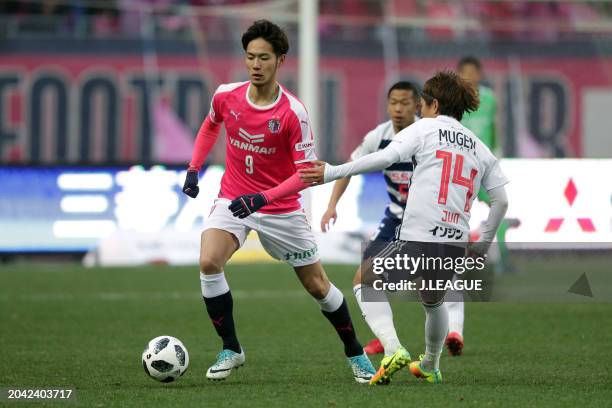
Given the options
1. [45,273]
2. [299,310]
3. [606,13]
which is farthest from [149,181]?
[606,13]

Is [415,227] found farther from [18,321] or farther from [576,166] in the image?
[576,166]

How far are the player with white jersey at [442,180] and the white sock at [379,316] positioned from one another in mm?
444

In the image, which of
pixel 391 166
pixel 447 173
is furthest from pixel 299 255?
pixel 391 166

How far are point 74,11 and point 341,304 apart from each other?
48.8 ft

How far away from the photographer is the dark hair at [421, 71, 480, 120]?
6.62m

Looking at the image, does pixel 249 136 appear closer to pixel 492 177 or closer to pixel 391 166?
pixel 492 177

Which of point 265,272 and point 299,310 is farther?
point 265,272

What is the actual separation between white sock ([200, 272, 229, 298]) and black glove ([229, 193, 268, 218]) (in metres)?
0.67

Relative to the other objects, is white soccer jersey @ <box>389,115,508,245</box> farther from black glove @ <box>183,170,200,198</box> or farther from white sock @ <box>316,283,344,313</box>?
black glove @ <box>183,170,200,198</box>

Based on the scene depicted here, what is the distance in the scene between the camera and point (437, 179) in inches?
254

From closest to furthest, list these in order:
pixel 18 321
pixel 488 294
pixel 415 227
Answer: pixel 415 227 → pixel 488 294 → pixel 18 321

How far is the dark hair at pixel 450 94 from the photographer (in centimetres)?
662

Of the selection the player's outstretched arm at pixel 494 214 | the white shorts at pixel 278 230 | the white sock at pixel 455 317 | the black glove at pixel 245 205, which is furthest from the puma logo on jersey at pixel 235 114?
the white sock at pixel 455 317

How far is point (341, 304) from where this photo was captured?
725cm
